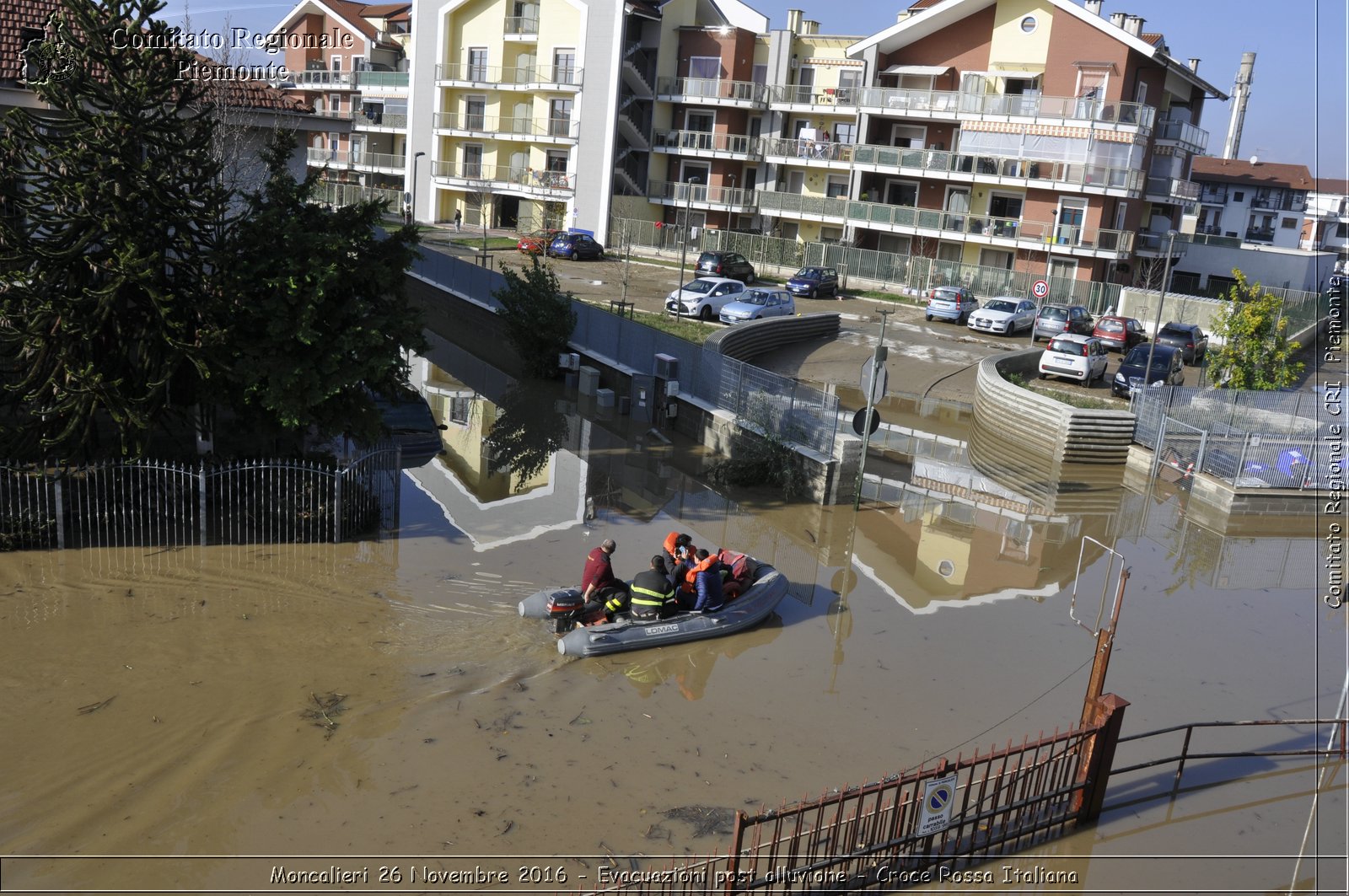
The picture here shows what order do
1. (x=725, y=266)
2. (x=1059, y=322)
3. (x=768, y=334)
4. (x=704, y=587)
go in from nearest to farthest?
(x=704, y=587) < (x=768, y=334) < (x=1059, y=322) < (x=725, y=266)

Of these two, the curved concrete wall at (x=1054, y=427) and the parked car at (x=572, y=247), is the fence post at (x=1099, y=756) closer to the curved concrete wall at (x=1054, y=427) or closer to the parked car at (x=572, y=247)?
the curved concrete wall at (x=1054, y=427)

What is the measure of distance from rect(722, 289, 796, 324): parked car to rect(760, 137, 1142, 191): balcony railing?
579 inches

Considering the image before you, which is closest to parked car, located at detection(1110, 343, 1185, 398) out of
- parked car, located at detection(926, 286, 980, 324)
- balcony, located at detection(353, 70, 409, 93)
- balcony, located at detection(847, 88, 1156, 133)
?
parked car, located at detection(926, 286, 980, 324)

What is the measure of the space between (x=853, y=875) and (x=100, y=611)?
31.1 feet

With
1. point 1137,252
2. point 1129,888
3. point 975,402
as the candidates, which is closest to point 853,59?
point 1137,252

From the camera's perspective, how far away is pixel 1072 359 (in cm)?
3228

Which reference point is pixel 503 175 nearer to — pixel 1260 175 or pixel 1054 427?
pixel 1054 427

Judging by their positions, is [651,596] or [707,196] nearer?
[651,596]

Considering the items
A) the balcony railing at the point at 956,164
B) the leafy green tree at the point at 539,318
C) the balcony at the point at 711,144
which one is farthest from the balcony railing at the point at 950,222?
the leafy green tree at the point at 539,318

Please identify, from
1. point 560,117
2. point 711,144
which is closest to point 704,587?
point 711,144

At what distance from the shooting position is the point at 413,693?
11.6m

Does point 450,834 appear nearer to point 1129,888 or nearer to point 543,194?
point 1129,888

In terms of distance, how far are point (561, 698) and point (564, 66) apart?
4989cm

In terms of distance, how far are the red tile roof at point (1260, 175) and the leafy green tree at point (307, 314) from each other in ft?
246
